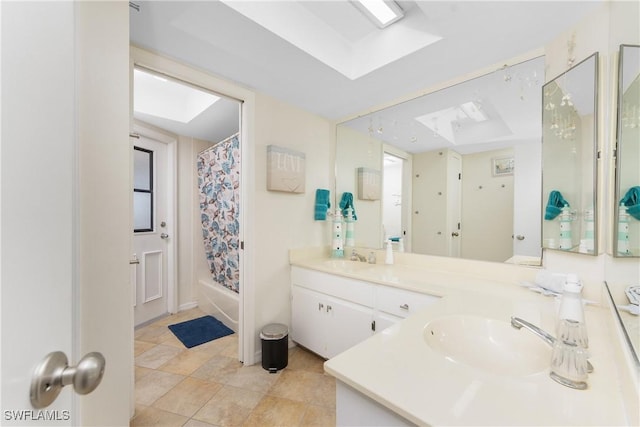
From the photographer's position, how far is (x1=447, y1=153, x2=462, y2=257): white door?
183 centimetres

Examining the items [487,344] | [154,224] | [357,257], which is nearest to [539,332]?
[487,344]

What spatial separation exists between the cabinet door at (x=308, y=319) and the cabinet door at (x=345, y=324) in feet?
0.22

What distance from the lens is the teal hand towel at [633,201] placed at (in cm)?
80

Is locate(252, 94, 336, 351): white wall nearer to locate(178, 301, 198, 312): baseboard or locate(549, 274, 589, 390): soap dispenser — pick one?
locate(178, 301, 198, 312): baseboard

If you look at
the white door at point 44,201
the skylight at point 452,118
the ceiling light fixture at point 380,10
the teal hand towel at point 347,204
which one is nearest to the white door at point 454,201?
the skylight at point 452,118

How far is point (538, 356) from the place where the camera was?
2.94 ft

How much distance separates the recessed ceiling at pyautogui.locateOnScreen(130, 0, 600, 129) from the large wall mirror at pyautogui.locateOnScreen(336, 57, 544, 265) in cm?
21

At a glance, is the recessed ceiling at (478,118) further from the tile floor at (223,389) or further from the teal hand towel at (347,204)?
the tile floor at (223,389)

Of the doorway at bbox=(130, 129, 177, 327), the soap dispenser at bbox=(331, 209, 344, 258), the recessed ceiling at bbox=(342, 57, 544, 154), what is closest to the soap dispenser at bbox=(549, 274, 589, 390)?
the recessed ceiling at bbox=(342, 57, 544, 154)

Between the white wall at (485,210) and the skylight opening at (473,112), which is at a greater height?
the skylight opening at (473,112)

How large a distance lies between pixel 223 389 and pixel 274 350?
1.34 ft

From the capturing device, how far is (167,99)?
8.28ft

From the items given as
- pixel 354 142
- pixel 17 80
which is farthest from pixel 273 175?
pixel 17 80

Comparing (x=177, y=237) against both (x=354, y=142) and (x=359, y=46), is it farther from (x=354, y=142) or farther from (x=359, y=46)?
(x=359, y=46)
